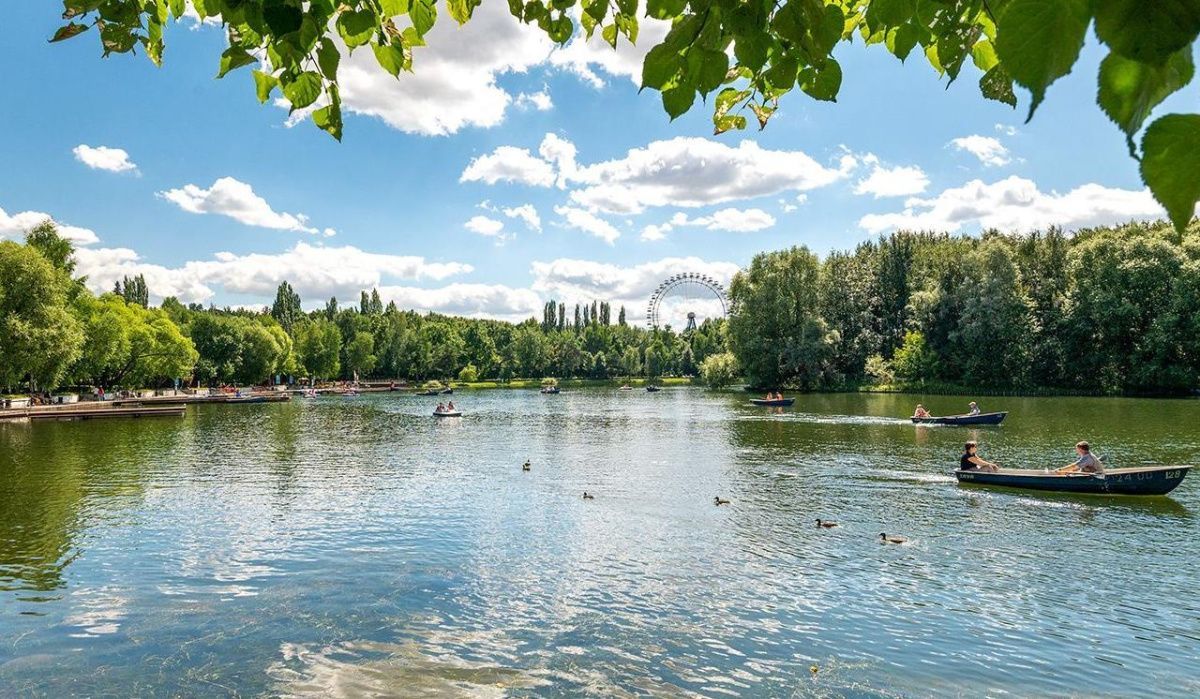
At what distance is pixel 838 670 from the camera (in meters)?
13.3

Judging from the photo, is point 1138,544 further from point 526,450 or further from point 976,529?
point 526,450

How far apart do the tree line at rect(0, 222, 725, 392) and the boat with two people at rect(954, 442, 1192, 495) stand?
7161 centimetres

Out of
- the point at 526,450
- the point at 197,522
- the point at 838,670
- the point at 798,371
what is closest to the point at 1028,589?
the point at 838,670

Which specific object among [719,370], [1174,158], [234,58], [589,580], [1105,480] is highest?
[234,58]

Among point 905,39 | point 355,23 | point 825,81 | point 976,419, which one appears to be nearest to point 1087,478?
point 976,419

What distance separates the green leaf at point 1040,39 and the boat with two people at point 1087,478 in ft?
104

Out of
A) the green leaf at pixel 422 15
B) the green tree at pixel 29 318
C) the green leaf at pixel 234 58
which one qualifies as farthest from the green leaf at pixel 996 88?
the green tree at pixel 29 318

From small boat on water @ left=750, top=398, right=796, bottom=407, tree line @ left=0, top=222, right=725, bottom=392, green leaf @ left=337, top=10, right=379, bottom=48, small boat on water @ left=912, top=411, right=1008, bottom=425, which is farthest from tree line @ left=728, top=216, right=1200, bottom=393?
green leaf @ left=337, top=10, right=379, bottom=48

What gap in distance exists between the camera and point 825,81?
292 cm

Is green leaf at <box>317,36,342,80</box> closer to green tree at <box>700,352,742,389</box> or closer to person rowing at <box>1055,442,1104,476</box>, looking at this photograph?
person rowing at <box>1055,442,1104,476</box>

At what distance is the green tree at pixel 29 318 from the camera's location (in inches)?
2414

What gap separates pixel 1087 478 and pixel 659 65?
3118cm

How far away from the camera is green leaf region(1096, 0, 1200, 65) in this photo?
0.94 meters

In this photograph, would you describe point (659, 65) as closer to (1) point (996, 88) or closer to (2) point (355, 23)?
(2) point (355, 23)
